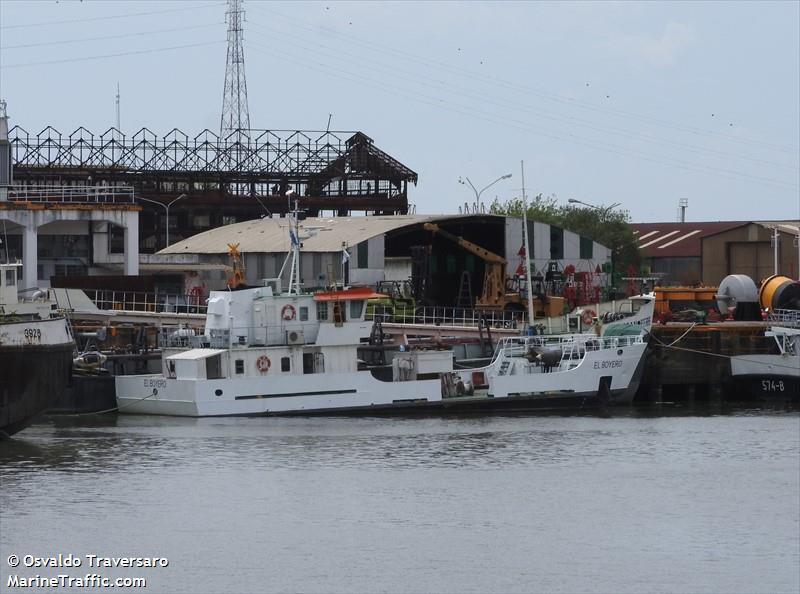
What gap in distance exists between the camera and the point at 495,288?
2963 inches

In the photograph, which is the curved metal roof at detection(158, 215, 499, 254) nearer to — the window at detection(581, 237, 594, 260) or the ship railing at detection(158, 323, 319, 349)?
the window at detection(581, 237, 594, 260)

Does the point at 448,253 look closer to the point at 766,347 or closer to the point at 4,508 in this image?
the point at 766,347

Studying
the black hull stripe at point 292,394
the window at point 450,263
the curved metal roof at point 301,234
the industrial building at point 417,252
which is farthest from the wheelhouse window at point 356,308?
the window at point 450,263

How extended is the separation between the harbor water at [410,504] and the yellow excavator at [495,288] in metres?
21.0

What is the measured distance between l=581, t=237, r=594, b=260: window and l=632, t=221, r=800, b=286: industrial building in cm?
873

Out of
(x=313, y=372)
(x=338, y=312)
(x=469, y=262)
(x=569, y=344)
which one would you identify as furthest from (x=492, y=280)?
(x=313, y=372)

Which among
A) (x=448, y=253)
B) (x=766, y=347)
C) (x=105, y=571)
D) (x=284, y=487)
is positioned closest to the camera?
(x=105, y=571)

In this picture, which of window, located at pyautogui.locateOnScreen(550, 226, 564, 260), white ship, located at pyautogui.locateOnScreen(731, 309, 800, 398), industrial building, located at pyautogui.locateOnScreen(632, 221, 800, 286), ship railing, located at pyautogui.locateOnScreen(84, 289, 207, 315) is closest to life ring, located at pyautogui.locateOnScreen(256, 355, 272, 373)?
ship railing, located at pyautogui.locateOnScreen(84, 289, 207, 315)

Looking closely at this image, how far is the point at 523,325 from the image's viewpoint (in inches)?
2655

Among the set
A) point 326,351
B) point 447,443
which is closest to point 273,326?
point 326,351

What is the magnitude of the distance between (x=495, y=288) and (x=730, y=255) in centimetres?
3034

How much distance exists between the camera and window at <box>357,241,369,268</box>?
7356cm

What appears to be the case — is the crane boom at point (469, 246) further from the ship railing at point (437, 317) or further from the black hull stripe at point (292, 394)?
the black hull stripe at point (292, 394)

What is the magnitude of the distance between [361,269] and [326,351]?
1856cm
